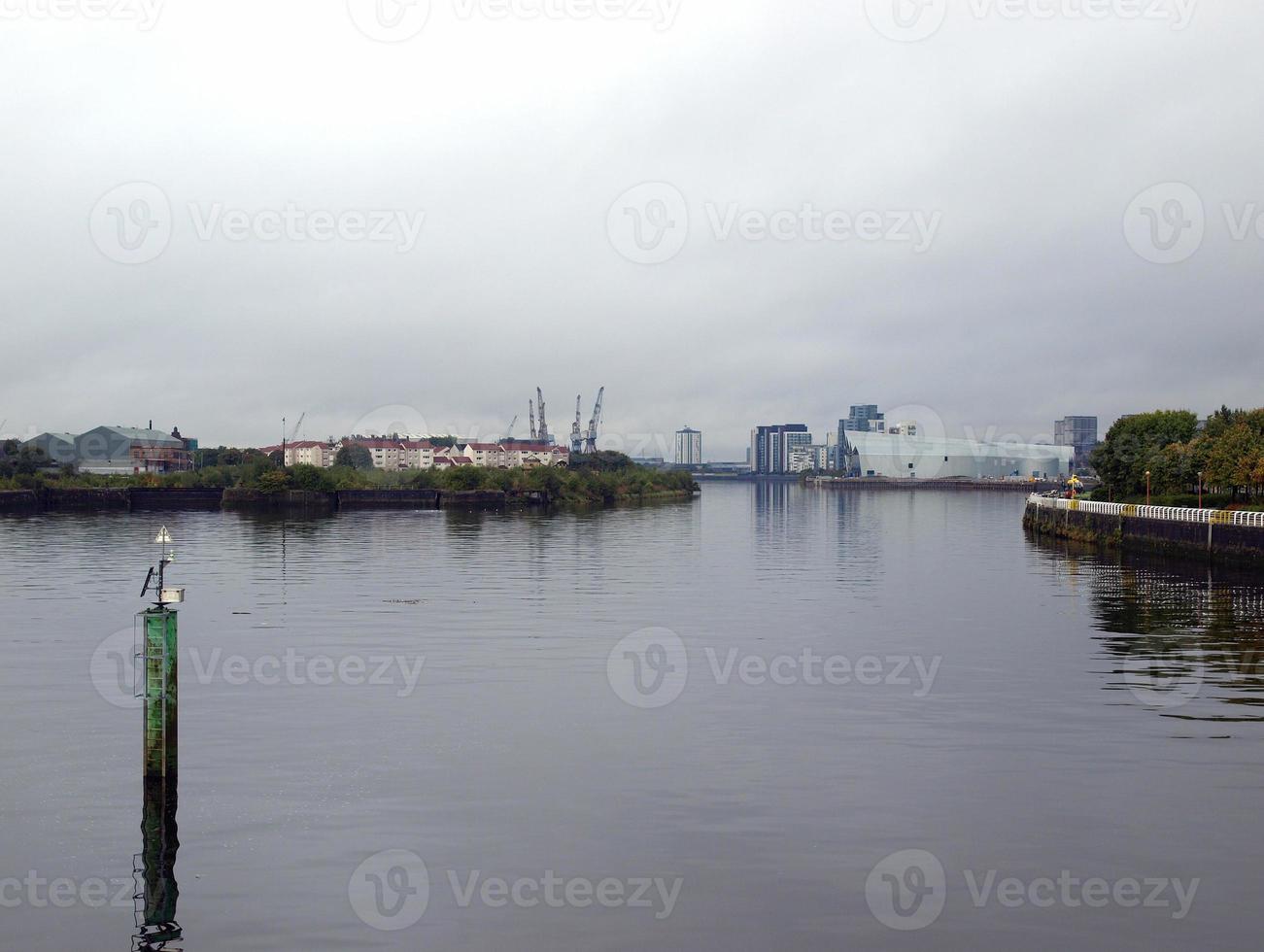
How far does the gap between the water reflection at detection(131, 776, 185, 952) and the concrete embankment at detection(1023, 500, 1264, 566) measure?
41.4 metres

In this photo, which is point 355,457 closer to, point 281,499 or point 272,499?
point 272,499

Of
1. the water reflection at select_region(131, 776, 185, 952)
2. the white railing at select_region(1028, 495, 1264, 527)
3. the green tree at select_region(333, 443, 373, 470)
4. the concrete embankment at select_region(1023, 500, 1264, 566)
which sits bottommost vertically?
the water reflection at select_region(131, 776, 185, 952)

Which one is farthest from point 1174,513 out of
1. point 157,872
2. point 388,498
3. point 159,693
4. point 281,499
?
point 281,499

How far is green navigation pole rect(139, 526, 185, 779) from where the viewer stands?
12508mm

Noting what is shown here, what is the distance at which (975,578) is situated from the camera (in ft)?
140

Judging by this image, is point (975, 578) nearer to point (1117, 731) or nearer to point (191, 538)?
point (1117, 731)

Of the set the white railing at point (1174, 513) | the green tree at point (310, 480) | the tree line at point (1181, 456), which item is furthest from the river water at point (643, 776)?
the green tree at point (310, 480)

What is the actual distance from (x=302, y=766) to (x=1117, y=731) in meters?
11.7

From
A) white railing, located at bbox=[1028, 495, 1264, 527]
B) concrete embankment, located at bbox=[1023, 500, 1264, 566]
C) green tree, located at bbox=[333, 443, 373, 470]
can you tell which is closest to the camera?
concrete embankment, located at bbox=[1023, 500, 1264, 566]

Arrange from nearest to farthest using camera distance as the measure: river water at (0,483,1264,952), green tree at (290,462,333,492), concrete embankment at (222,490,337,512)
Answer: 1. river water at (0,483,1264,952)
2. concrete embankment at (222,490,337,512)
3. green tree at (290,462,333,492)

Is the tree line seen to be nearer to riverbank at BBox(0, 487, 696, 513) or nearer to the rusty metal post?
riverbank at BBox(0, 487, 696, 513)

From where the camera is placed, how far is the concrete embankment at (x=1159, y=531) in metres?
44.8

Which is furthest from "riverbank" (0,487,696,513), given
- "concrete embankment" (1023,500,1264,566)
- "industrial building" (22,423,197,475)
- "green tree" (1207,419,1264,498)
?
"green tree" (1207,419,1264,498)

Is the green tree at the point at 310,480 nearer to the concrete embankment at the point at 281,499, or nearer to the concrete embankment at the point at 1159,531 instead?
the concrete embankment at the point at 281,499
